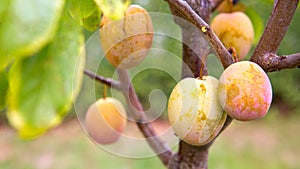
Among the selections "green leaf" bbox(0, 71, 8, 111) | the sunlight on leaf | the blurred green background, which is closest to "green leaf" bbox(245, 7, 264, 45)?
Answer: "green leaf" bbox(0, 71, 8, 111)

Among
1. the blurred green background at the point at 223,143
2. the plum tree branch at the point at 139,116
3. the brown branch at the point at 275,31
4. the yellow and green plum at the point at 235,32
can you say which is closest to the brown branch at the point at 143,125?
the plum tree branch at the point at 139,116

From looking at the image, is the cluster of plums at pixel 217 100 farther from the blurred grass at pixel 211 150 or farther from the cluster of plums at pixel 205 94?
the blurred grass at pixel 211 150

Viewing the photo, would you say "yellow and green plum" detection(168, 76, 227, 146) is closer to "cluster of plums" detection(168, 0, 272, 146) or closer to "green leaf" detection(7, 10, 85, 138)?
"cluster of plums" detection(168, 0, 272, 146)

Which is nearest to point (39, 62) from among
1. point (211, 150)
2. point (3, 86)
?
point (3, 86)

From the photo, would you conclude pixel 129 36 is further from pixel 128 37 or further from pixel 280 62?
pixel 280 62

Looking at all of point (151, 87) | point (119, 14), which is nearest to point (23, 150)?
point (151, 87)
